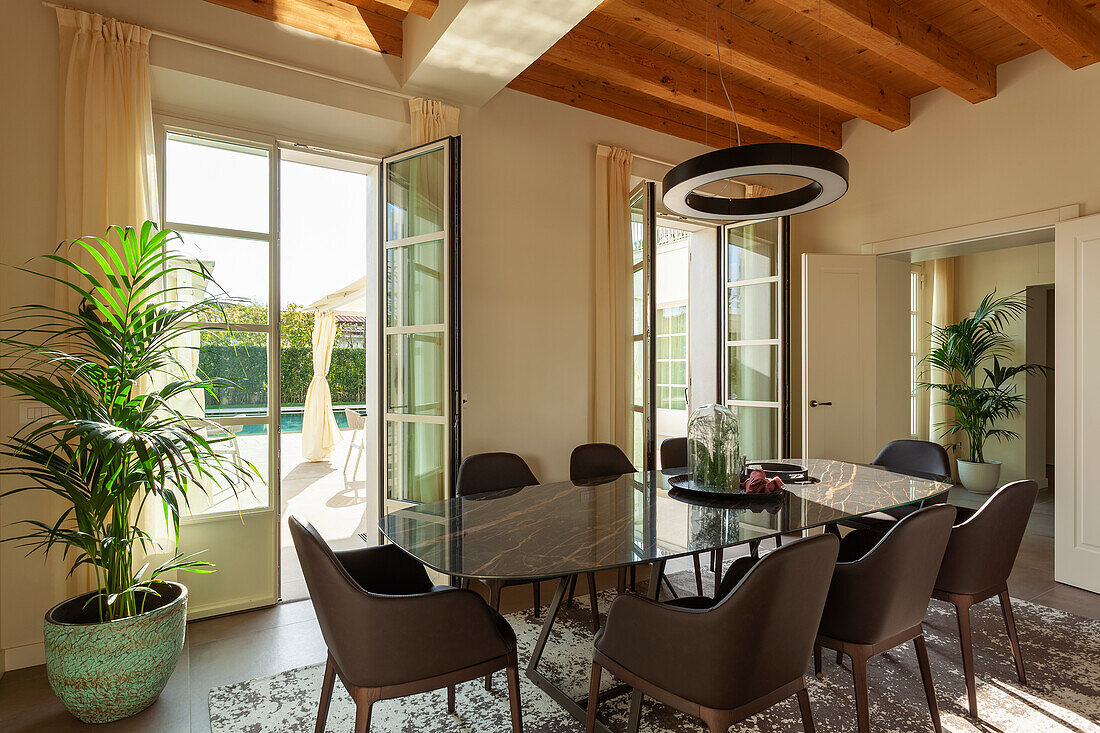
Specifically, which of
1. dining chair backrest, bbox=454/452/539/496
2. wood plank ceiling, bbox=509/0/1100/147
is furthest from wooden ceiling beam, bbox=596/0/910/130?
dining chair backrest, bbox=454/452/539/496

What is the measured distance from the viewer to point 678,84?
418cm

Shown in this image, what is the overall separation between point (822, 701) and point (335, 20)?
4.04 m

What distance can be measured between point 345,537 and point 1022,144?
551cm

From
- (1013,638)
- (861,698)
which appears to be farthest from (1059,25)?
(861,698)

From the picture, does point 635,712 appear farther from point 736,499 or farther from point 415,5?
point 415,5

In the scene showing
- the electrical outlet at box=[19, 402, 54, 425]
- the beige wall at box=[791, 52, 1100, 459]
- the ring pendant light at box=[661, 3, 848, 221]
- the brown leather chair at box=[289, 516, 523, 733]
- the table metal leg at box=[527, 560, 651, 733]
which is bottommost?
the table metal leg at box=[527, 560, 651, 733]

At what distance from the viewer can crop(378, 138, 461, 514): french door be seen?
3.36m

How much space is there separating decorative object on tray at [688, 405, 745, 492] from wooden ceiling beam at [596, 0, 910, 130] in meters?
2.20

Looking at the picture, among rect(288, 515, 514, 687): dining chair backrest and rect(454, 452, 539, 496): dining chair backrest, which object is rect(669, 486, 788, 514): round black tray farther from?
rect(288, 515, 514, 687): dining chair backrest

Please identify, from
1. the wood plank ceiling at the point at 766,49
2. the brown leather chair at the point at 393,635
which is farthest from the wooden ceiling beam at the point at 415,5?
the brown leather chair at the point at 393,635

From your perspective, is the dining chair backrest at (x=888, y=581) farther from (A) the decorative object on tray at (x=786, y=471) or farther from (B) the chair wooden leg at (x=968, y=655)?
(A) the decorative object on tray at (x=786, y=471)

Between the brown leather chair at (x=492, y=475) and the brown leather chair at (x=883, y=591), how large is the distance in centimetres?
152

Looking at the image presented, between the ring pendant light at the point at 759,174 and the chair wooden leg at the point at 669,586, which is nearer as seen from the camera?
the ring pendant light at the point at 759,174

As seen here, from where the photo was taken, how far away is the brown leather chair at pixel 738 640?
1551 mm
